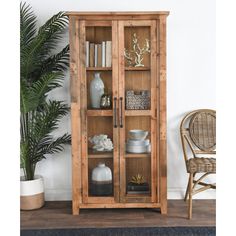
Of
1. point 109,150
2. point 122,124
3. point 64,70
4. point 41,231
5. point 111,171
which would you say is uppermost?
point 64,70

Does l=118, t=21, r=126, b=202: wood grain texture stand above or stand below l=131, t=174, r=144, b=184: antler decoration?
above

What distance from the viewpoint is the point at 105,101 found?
2.88 metres

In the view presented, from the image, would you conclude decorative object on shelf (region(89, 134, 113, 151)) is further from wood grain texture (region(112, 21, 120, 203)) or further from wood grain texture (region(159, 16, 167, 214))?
wood grain texture (region(159, 16, 167, 214))

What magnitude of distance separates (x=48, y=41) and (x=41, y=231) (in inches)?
69.8

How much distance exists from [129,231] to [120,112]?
40.2 inches

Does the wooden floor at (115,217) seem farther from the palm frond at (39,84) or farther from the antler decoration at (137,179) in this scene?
the palm frond at (39,84)

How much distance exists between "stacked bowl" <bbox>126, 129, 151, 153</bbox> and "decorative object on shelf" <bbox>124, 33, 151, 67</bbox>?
63 cm

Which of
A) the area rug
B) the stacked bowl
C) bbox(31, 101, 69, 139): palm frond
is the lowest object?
the area rug

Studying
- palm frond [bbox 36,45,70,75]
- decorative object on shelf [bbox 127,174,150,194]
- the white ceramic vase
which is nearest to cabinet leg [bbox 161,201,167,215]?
decorative object on shelf [bbox 127,174,150,194]

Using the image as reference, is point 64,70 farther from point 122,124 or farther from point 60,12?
point 122,124

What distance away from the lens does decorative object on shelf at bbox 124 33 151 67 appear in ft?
9.36

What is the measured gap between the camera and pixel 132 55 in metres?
2.90
